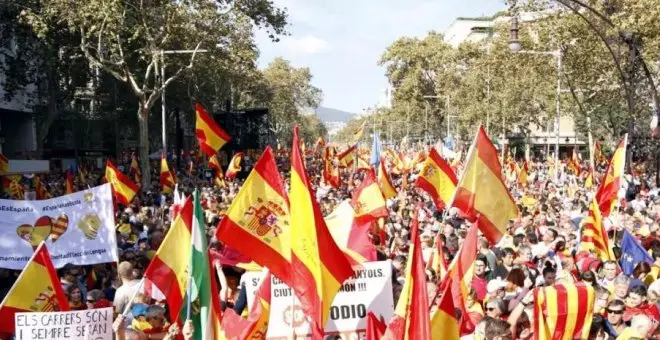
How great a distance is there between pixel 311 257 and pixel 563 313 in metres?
1.80

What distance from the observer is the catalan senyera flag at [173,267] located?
6.54 meters

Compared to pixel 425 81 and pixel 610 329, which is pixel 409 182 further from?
pixel 425 81

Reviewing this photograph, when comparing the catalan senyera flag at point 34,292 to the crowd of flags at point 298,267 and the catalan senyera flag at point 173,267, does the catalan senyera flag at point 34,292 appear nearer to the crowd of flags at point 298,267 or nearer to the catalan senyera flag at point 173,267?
the crowd of flags at point 298,267

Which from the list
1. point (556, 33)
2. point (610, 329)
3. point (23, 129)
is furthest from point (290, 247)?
point (23, 129)

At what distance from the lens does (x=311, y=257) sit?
557 cm

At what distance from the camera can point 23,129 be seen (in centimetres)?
4462

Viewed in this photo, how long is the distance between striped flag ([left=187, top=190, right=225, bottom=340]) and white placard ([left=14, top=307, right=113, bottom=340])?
30.9 inches

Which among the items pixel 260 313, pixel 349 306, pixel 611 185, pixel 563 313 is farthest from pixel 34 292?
pixel 611 185

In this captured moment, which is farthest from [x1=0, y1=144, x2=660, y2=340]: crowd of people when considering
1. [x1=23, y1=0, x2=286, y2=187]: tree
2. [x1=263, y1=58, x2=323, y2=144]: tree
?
[x1=263, y1=58, x2=323, y2=144]: tree

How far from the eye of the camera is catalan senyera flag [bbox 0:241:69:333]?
6086 millimetres

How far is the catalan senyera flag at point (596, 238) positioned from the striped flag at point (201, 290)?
5.14 metres

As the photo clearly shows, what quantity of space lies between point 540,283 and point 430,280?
108 cm

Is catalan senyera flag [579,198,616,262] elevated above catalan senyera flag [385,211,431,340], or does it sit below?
below

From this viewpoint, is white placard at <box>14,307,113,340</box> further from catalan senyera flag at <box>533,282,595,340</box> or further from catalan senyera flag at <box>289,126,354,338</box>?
catalan senyera flag at <box>533,282,595,340</box>
